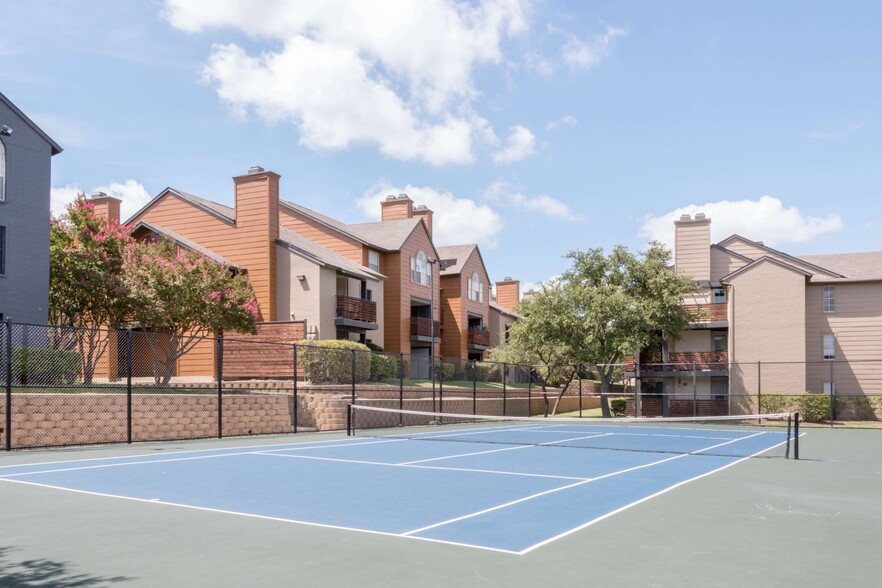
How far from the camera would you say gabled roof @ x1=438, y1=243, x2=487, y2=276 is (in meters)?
56.0

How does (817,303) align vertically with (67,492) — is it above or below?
above

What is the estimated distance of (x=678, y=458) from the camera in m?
18.0

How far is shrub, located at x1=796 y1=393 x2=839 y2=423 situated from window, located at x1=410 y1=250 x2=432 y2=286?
23.6 meters

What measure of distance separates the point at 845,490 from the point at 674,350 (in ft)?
112

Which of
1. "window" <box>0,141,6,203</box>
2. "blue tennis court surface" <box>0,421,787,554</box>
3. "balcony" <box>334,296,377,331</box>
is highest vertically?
"window" <box>0,141,6,203</box>

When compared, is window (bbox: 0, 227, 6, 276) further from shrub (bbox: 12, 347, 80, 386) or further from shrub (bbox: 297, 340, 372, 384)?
shrub (bbox: 297, 340, 372, 384)

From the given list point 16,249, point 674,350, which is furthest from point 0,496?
point 674,350

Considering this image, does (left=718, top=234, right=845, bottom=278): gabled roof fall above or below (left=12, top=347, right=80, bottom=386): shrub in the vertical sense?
above

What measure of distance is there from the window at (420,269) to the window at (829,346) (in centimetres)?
2399

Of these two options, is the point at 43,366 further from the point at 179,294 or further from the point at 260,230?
the point at 260,230

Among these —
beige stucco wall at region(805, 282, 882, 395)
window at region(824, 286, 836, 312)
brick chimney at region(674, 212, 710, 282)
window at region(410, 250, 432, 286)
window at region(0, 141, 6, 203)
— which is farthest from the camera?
window at region(410, 250, 432, 286)

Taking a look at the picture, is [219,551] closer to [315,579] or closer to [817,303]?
[315,579]

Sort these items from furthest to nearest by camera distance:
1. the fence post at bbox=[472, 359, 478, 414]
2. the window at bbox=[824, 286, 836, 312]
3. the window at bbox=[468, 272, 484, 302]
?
the window at bbox=[468, 272, 484, 302]
the window at bbox=[824, 286, 836, 312]
the fence post at bbox=[472, 359, 478, 414]

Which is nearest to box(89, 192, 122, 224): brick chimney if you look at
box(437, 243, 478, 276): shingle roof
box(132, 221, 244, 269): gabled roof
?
box(132, 221, 244, 269): gabled roof
